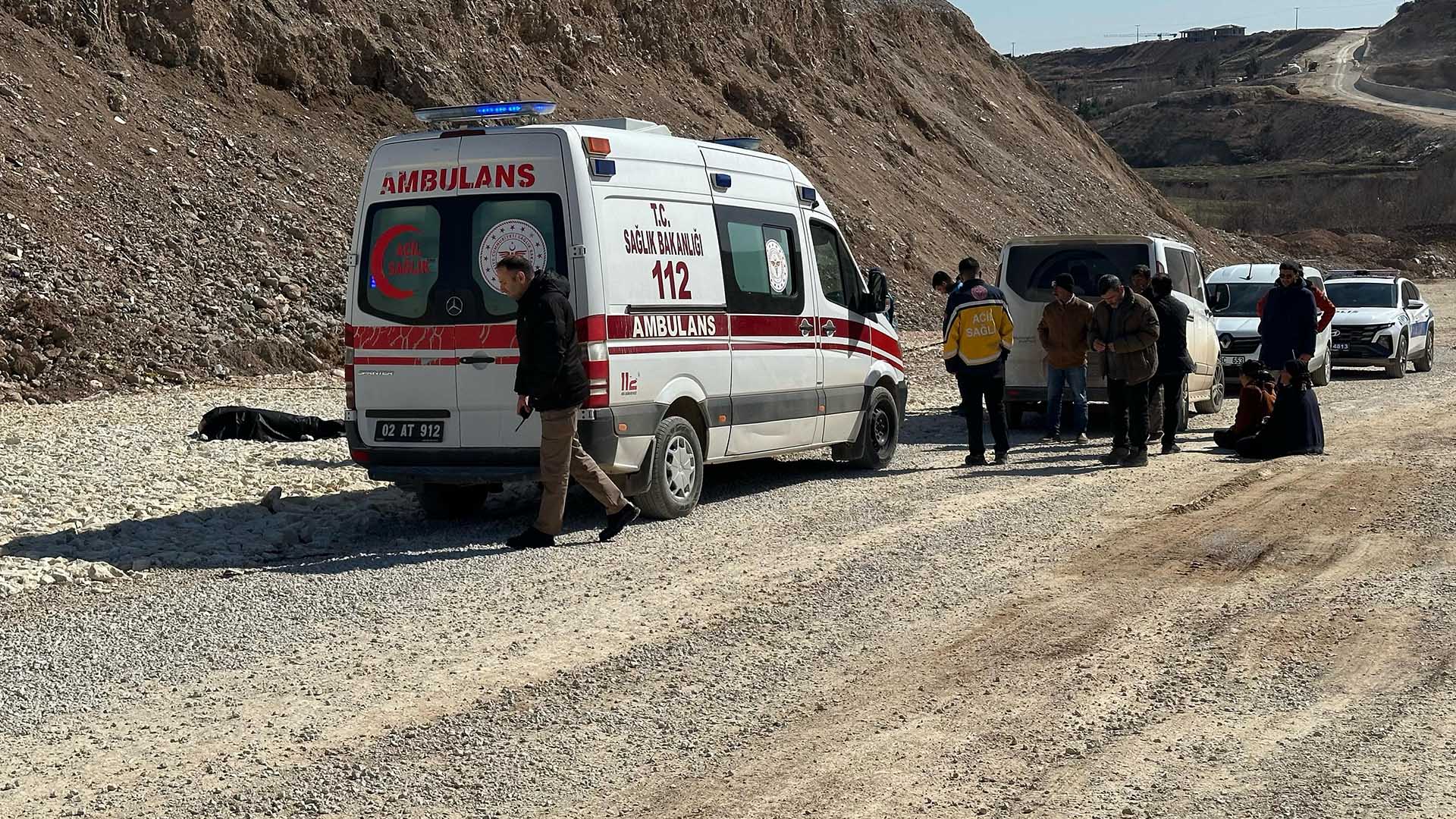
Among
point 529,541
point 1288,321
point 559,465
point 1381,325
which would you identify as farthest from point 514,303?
point 1381,325

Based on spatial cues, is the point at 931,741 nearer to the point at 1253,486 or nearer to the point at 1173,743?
the point at 1173,743

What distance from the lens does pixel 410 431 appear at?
10195 mm

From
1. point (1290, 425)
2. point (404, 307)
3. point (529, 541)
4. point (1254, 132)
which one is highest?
point (1254, 132)

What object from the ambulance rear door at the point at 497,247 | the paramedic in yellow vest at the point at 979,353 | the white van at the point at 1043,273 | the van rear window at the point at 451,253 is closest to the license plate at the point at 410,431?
the ambulance rear door at the point at 497,247

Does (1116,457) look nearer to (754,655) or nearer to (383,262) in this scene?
(383,262)

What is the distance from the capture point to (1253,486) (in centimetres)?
1186

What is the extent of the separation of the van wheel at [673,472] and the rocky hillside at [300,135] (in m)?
11.2

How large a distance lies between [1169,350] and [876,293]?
3.12 m

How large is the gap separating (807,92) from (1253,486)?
106 ft

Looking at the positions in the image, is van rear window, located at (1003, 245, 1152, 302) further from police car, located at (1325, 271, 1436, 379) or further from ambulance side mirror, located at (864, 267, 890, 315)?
police car, located at (1325, 271, 1436, 379)

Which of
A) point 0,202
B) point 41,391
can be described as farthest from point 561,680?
point 0,202

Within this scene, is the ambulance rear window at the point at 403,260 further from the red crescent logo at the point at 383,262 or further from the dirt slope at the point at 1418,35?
the dirt slope at the point at 1418,35

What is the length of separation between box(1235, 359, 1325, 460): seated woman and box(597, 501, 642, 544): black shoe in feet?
22.1

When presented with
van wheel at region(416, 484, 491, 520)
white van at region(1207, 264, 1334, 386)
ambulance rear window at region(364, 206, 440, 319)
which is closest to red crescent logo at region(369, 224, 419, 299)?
ambulance rear window at region(364, 206, 440, 319)
